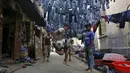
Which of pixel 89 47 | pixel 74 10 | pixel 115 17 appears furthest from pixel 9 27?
pixel 74 10

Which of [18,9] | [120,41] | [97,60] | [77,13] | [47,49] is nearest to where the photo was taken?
[97,60]

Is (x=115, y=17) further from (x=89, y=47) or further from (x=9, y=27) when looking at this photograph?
(x=9, y=27)

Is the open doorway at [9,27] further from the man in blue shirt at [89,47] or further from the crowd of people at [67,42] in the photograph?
the man in blue shirt at [89,47]

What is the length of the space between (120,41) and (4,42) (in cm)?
727

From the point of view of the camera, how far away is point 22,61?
1255 centimetres

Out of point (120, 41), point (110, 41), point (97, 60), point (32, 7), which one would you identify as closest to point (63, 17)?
point (110, 41)

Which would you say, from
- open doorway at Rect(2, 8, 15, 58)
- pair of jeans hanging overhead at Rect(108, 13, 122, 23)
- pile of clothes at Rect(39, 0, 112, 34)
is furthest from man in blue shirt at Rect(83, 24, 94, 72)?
pile of clothes at Rect(39, 0, 112, 34)

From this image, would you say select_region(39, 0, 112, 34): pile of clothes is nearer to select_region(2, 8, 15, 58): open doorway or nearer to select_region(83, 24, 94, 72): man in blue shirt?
select_region(2, 8, 15, 58): open doorway

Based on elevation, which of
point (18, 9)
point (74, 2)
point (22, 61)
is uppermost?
point (74, 2)

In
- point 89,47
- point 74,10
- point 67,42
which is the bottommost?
point 89,47

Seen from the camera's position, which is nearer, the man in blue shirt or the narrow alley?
the man in blue shirt

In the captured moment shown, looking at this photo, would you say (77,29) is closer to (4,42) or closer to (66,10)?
(66,10)

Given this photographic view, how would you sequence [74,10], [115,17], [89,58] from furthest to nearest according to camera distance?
1. [74,10]
2. [115,17]
3. [89,58]

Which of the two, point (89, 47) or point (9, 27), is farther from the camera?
point (9, 27)
